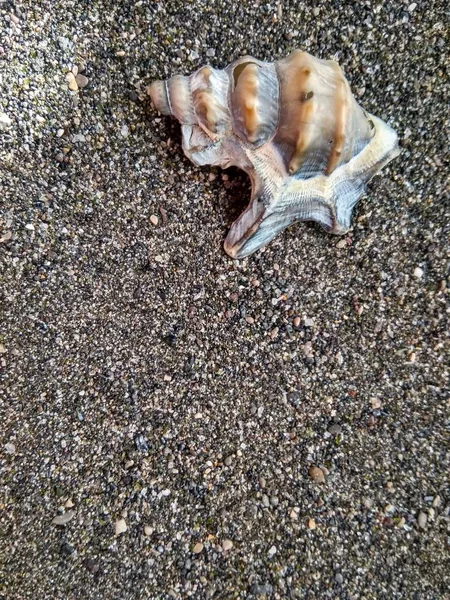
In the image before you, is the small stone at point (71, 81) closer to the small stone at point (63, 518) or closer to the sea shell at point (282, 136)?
the sea shell at point (282, 136)

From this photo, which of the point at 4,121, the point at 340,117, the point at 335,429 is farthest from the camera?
the point at 335,429

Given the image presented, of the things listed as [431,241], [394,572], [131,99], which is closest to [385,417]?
[394,572]

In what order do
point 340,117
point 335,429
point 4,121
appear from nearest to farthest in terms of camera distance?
point 340,117 → point 4,121 → point 335,429

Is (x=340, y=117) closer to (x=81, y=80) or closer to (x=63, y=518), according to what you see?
(x=81, y=80)

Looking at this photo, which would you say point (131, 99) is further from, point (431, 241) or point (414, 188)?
Result: point (431, 241)

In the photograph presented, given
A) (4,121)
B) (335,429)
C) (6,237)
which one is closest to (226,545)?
(335,429)

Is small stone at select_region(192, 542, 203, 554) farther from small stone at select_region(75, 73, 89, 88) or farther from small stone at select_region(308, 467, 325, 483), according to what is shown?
small stone at select_region(75, 73, 89, 88)
